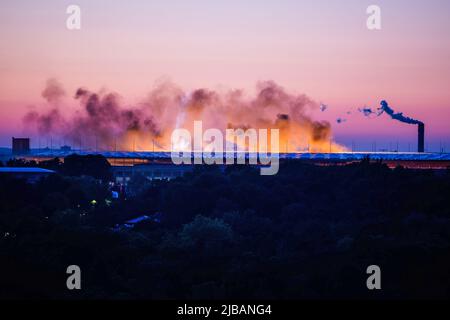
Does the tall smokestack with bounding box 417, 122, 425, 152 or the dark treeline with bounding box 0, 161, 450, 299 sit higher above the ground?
the tall smokestack with bounding box 417, 122, 425, 152

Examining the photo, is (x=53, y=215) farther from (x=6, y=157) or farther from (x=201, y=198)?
(x=6, y=157)

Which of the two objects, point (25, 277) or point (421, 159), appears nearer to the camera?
point (25, 277)

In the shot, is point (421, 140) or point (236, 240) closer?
point (236, 240)

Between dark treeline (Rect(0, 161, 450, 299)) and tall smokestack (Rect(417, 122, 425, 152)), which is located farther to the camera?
tall smokestack (Rect(417, 122, 425, 152))

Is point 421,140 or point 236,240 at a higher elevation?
point 421,140

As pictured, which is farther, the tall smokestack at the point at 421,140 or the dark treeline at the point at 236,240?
the tall smokestack at the point at 421,140

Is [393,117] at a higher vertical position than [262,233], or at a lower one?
higher

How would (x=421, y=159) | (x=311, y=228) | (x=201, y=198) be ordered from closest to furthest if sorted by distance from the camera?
(x=311, y=228), (x=201, y=198), (x=421, y=159)
